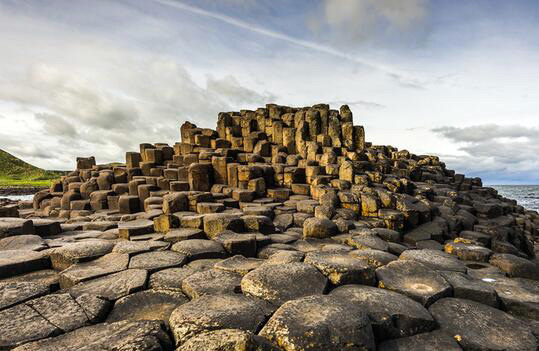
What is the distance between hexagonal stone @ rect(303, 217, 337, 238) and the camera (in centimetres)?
747

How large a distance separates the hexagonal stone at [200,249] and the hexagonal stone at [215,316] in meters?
2.20

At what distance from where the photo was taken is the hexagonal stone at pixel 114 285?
399cm

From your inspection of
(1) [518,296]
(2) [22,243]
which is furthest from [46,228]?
(1) [518,296]

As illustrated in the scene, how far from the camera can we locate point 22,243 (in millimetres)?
6277

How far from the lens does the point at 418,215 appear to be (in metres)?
9.23

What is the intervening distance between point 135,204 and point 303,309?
11.8m

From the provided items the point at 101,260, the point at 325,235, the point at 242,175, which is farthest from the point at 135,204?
the point at 325,235

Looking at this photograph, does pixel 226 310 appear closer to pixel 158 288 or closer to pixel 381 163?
pixel 158 288

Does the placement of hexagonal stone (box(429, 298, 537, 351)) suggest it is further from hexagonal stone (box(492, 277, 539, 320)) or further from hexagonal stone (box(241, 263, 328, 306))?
hexagonal stone (box(241, 263, 328, 306))

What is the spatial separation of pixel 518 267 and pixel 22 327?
7.57m

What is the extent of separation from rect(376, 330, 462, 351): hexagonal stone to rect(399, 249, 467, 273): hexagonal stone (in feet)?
7.60

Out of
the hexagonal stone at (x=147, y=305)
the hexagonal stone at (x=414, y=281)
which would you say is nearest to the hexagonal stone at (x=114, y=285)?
the hexagonal stone at (x=147, y=305)

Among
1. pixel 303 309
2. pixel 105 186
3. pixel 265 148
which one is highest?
pixel 265 148

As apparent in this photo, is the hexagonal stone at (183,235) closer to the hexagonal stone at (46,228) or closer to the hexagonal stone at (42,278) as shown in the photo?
the hexagonal stone at (42,278)
